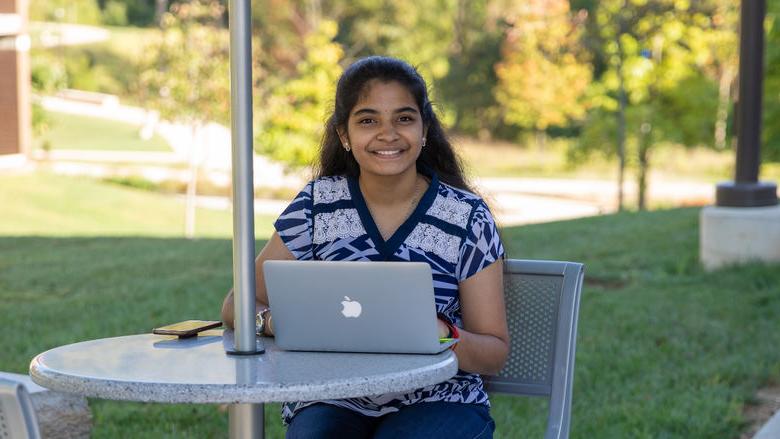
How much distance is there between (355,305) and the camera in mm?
2262

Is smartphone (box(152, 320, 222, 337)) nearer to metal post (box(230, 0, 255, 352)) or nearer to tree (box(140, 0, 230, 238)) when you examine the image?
metal post (box(230, 0, 255, 352))

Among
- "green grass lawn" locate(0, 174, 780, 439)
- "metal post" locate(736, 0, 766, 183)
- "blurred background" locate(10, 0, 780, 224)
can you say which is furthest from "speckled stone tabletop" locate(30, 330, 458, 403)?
"metal post" locate(736, 0, 766, 183)

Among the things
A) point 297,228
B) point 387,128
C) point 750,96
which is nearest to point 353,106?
point 387,128

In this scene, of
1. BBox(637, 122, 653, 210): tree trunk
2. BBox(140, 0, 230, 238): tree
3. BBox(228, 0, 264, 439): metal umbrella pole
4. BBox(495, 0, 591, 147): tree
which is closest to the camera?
BBox(228, 0, 264, 439): metal umbrella pole

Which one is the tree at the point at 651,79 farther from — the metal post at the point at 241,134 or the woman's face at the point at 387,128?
the metal post at the point at 241,134

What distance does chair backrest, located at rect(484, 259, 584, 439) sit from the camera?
304 centimetres

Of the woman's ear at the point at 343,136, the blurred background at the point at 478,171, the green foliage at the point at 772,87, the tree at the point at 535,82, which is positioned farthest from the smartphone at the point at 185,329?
the tree at the point at 535,82

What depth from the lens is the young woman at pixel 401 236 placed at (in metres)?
2.79

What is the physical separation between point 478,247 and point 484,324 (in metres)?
0.23

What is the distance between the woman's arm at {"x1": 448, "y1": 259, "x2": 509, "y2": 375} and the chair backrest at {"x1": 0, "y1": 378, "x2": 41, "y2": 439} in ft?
3.73

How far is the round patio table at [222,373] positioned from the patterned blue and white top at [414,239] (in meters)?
0.58

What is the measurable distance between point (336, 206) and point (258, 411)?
87cm

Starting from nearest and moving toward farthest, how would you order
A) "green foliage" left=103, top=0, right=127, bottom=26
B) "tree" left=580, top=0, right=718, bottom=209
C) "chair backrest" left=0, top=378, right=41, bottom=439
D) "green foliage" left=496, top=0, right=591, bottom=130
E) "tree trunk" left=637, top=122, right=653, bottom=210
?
"chair backrest" left=0, top=378, right=41, bottom=439 < "tree" left=580, top=0, right=718, bottom=209 < "tree trunk" left=637, top=122, right=653, bottom=210 < "green foliage" left=496, top=0, right=591, bottom=130 < "green foliage" left=103, top=0, right=127, bottom=26

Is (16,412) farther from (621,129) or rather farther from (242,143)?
(621,129)
